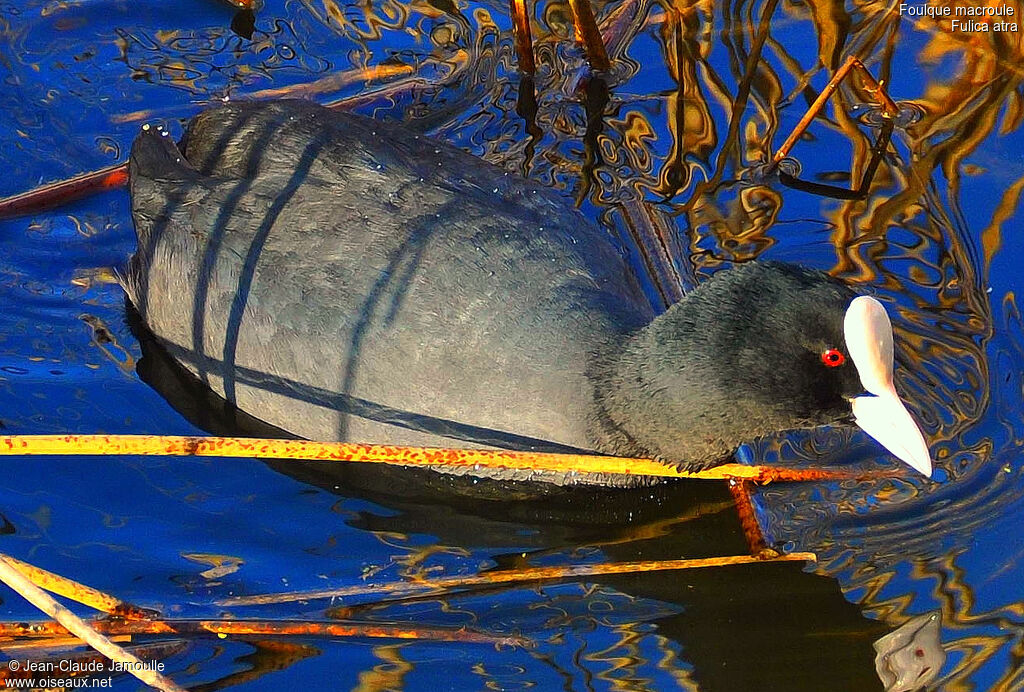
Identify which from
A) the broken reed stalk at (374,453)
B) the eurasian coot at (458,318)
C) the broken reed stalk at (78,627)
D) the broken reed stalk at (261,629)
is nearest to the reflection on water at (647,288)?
the broken reed stalk at (261,629)

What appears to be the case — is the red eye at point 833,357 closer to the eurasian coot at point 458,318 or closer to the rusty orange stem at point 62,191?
the eurasian coot at point 458,318

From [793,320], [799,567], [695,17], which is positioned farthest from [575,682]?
[695,17]

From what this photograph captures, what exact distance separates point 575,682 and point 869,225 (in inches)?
88.3

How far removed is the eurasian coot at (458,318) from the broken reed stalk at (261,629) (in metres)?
0.59

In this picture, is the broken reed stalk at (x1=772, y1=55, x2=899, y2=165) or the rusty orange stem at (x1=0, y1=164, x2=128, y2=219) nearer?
the rusty orange stem at (x1=0, y1=164, x2=128, y2=219)

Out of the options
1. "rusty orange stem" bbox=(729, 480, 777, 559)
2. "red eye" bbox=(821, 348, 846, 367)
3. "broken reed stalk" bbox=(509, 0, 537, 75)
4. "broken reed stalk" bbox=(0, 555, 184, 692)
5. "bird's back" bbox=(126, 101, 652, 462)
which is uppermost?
"broken reed stalk" bbox=(509, 0, 537, 75)

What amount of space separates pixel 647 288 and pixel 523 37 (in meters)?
1.37

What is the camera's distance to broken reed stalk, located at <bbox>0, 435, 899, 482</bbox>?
3160mm

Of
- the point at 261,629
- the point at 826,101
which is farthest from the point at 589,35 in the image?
the point at 261,629

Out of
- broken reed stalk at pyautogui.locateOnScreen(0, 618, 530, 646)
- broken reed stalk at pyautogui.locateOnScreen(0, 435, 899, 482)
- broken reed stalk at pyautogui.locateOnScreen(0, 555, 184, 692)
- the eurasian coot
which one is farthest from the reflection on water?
broken reed stalk at pyautogui.locateOnScreen(0, 555, 184, 692)

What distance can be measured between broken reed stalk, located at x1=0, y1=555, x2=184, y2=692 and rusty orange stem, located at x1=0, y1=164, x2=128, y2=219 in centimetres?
233

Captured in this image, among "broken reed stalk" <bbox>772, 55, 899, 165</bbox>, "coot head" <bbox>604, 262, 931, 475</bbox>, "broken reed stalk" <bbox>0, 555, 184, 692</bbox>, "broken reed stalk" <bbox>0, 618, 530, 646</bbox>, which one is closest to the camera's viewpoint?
"broken reed stalk" <bbox>0, 555, 184, 692</bbox>

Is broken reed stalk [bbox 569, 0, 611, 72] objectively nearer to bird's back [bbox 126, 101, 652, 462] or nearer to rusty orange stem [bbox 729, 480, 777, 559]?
bird's back [bbox 126, 101, 652, 462]

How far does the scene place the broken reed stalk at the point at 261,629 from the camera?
A: 306 cm
